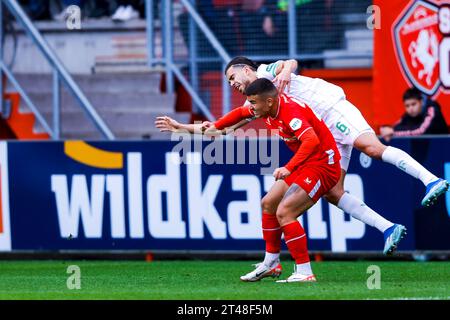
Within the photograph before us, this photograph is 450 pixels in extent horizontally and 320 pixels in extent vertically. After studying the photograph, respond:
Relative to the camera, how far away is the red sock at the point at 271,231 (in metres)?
11.0

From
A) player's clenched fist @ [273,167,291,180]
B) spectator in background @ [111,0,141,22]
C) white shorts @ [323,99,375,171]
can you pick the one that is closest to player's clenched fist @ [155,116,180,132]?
white shorts @ [323,99,375,171]

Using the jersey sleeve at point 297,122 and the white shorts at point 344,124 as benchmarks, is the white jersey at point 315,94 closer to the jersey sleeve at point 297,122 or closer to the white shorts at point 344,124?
the white shorts at point 344,124

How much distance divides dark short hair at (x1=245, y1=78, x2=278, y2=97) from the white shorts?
1.13m

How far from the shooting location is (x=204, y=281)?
37.1ft

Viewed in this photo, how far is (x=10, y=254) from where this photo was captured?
15.6 m

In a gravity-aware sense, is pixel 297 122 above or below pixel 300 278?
above

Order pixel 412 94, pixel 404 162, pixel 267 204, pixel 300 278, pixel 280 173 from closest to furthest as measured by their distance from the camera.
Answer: pixel 280 173, pixel 300 278, pixel 267 204, pixel 404 162, pixel 412 94

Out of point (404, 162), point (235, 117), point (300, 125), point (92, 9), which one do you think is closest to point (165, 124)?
point (235, 117)

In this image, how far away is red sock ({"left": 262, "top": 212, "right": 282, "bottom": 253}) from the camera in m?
11.0

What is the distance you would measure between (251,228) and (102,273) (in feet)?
7.63

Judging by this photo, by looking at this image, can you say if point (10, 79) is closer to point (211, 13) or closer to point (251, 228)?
point (211, 13)

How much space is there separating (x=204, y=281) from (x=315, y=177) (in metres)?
1.50

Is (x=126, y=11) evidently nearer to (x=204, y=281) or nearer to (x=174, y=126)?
(x=174, y=126)

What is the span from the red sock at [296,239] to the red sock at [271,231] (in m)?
0.35
